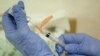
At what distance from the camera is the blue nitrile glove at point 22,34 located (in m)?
0.67

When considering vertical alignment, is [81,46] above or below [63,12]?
below

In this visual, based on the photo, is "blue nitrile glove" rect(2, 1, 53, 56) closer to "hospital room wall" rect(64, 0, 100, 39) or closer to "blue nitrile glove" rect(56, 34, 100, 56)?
"blue nitrile glove" rect(56, 34, 100, 56)

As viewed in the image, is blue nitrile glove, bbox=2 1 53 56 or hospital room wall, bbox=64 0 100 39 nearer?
blue nitrile glove, bbox=2 1 53 56

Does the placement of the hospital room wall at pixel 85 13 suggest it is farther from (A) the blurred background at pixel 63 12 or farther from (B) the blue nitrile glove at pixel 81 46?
(B) the blue nitrile glove at pixel 81 46

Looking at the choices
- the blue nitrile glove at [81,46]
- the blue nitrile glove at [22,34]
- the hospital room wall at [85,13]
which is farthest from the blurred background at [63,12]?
the blue nitrile glove at [22,34]

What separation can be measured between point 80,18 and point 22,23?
0.54m

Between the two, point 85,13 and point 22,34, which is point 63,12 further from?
point 22,34

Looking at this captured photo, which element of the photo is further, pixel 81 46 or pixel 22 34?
pixel 81 46

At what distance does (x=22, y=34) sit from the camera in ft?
2.19

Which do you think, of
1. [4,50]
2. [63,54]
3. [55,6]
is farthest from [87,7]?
[4,50]

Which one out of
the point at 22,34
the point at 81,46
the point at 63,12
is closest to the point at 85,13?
the point at 63,12

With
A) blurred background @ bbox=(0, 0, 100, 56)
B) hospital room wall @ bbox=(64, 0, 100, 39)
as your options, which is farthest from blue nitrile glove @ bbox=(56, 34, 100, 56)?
hospital room wall @ bbox=(64, 0, 100, 39)

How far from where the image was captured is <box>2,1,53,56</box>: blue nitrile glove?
2.19 feet

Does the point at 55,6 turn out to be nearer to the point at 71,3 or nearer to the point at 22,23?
the point at 71,3
